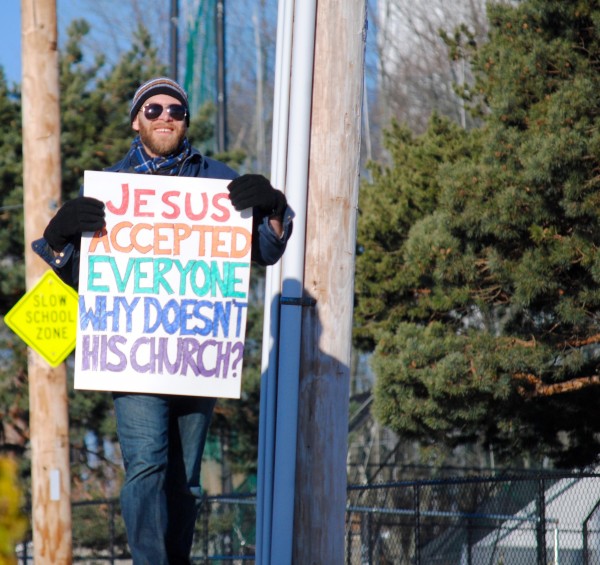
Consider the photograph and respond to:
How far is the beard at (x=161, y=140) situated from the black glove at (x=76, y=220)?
14.2 inches

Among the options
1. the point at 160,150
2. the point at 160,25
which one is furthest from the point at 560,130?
the point at 160,25

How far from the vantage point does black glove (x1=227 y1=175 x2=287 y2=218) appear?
12.9 feet

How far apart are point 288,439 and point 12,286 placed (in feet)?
44.3

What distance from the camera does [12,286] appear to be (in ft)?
55.4

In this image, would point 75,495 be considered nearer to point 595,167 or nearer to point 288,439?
point 595,167

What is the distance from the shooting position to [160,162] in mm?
4191

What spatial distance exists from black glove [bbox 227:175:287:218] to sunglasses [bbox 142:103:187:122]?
1.25 feet

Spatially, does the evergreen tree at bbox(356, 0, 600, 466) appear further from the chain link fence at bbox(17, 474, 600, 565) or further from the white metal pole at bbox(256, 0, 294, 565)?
the white metal pole at bbox(256, 0, 294, 565)

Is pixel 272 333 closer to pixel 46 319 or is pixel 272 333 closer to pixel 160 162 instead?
pixel 160 162

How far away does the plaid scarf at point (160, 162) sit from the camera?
13.8ft

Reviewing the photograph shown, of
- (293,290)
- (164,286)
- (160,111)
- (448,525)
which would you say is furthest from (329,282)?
(448,525)

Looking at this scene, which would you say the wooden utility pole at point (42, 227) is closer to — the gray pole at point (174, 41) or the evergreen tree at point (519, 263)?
the evergreen tree at point (519, 263)

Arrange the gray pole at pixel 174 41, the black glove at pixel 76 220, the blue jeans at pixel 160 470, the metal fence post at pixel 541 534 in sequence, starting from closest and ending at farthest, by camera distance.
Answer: the blue jeans at pixel 160 470, the black glove at pixel 76 220, the metal fence post at pixel 541 534, the gray pole at pixel 174 41

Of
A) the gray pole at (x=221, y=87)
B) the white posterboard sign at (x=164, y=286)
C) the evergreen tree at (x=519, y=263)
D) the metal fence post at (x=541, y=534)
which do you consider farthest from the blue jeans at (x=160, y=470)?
the gray pole at (x=221, y=87)
